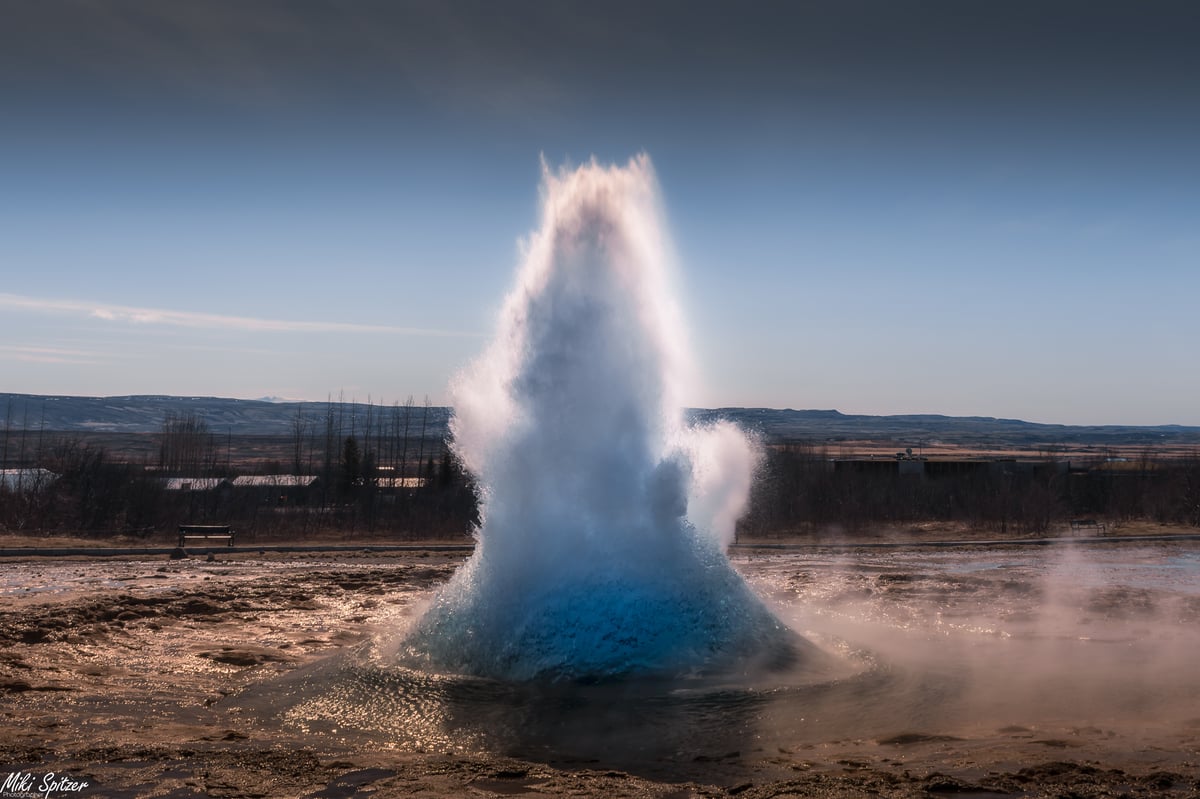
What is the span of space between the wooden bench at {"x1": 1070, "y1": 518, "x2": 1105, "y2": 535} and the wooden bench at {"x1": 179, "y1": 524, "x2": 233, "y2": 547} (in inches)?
1134

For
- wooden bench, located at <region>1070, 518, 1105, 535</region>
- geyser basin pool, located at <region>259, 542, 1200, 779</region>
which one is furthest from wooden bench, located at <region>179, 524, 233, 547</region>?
wooden bench, located at <region>1070, 518, 1105, 535</region>


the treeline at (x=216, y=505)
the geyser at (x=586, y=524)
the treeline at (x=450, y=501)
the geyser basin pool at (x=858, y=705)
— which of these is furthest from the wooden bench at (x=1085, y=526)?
the geyser at (x=586, y=524)

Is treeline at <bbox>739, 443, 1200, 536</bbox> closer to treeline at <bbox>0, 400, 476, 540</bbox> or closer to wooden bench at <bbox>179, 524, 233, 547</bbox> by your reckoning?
treeline at <bbox>0, 400, 476, 540</bbox>

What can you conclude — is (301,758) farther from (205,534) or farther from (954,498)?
(954,498)

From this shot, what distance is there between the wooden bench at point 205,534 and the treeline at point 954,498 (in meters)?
17.4

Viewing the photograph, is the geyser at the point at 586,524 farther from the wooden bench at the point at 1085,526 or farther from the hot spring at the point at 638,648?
the wooden bench at the point at 1085,526

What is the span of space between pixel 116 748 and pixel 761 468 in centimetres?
4144

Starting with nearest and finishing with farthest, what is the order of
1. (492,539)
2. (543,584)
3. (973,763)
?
(973,763) < (543,584) < (492,539)

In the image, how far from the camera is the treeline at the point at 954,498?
40.5 m

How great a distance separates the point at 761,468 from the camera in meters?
48.7

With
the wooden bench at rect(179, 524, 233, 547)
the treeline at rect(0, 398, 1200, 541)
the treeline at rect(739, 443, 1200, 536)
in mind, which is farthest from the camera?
the treeline at rect(739, 443, 1200, 536)

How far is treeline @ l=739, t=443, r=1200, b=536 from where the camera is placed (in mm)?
40500

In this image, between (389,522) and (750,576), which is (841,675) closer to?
(750,576)

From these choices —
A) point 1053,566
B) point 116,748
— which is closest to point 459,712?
point 116,748
